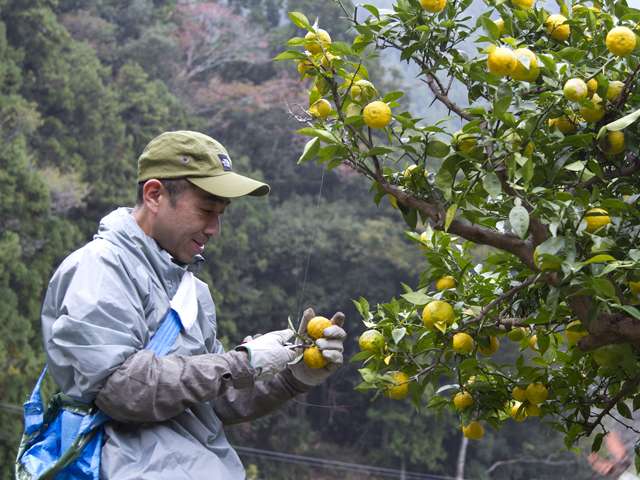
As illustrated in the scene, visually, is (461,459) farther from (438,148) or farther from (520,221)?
(520,221)

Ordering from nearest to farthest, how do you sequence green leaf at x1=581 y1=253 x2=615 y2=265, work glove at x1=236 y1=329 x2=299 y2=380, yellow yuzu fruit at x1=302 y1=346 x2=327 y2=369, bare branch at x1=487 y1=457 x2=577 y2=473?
1. green leaf at x1=581 y1=253 x2=615 y2=265
2. work glove at x1=236 y1=329 x2=299 y2=380
3. yellow yuzu fruit at x1=302 y1=346 x2=327 y2=369
4. bare branch at x1=487 y1=457 x2=577 y2=473

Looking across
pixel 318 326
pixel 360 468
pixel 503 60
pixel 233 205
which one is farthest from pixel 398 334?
pixel 360 468

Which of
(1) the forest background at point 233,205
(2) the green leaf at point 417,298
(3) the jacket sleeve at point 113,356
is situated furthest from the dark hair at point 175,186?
(1) the forest background at point 233,205

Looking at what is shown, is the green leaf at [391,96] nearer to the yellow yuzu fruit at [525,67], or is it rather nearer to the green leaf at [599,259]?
the yellow yuzu fruit at [525,67]

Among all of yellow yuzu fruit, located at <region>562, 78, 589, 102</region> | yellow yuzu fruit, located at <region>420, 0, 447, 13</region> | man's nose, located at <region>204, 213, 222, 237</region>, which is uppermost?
yellow yuzu fruit, located at <region>420, 0, 447, 13</region>

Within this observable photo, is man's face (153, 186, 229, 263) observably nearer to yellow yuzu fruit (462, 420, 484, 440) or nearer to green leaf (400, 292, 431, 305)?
green leaf (400, 292, 431, 305)

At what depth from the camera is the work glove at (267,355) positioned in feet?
5.07

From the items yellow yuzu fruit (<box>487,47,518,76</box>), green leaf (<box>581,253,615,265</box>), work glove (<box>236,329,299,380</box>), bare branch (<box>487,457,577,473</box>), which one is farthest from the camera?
bare branch (<box>487,457,577,473</box>)

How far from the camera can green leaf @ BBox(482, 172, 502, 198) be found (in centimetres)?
132

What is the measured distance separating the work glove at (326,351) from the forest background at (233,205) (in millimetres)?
7375

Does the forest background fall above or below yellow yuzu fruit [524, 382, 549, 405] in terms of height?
below

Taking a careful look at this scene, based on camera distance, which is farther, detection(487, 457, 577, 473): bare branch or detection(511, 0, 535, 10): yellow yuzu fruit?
detection(487, 457, 577, 473): bare branch

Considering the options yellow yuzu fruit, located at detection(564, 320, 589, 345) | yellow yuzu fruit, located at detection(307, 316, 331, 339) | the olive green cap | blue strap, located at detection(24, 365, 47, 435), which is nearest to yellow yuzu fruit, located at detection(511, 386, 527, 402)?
yellow yuzu fruit, located at detection(564, 320, 589, 345)

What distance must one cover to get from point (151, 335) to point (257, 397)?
1.07 feet
